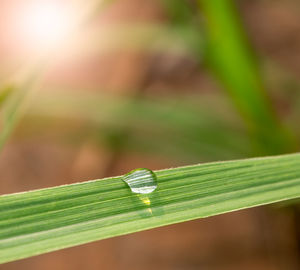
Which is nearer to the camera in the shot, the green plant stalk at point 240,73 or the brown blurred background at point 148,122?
the green plant stalk at point 240,73

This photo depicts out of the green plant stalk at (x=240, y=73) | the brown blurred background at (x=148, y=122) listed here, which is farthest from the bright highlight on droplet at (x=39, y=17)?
the green plant stalk at (x=240, y=73)

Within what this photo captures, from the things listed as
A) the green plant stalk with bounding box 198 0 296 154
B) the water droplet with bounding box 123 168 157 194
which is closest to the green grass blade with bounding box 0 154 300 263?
the water droplet with bounding box 123 168 157 194

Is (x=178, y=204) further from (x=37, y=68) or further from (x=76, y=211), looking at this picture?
(x=37, y=68)

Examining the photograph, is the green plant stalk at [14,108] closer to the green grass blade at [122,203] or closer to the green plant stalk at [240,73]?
the green grass blade at [122,203]

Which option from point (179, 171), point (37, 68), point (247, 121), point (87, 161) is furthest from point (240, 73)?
point (87, 161)

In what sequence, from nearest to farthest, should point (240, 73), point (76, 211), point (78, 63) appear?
point (76, 211)
point (240, 73)
point (78, 63)

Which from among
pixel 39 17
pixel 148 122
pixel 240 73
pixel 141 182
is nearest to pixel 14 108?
pixel 141 182

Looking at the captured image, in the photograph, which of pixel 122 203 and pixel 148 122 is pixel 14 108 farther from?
pixel 148 122

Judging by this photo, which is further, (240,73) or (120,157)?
(120,157)
